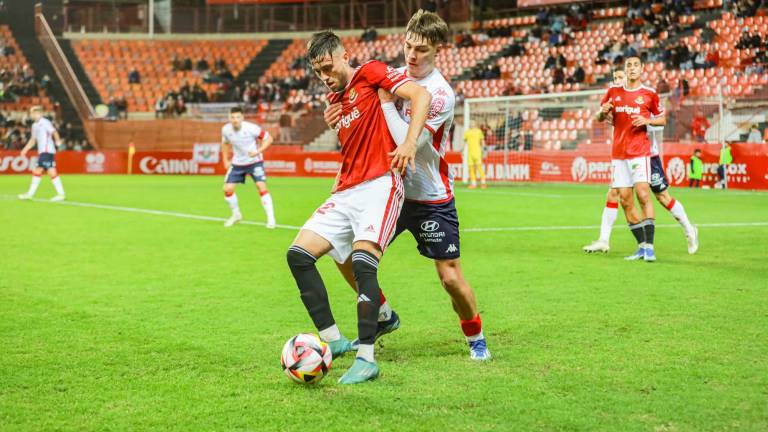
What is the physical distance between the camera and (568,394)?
14.9 ft

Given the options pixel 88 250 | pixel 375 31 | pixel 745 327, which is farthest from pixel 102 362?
pixel 375 31

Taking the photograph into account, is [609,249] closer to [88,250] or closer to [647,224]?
[647,224]

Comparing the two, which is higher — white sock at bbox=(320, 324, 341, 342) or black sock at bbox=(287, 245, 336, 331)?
black sock at bbox=(287, 245, 336, 331)

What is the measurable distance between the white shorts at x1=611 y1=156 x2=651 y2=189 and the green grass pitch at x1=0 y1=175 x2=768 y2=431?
918mm

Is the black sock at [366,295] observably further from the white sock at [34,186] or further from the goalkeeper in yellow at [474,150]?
the goalkeeper in yellow at [474,150]

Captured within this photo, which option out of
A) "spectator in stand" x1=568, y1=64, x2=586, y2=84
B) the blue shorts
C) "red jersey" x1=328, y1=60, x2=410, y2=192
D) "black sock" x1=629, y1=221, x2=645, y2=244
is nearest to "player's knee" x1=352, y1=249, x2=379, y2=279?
"red jersey" x1=328, y1=60, x2=410, y2=192

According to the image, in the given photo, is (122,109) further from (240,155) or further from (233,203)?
(233,203)

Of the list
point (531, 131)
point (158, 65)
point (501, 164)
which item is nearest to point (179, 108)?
point (158, 65)

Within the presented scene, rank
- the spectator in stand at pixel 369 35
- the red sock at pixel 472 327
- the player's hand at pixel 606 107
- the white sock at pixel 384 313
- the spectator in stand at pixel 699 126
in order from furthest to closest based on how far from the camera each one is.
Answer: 1. the spectator in stand at pixel 369 35
2. the spectator in stand at pixel 699 126
3. the player's hand at pixel 606 107
4. the white sock at pixel 384 313
5. the red sock at pixel 472 327

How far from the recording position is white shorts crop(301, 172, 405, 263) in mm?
5113

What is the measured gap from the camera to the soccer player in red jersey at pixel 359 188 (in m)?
5.01

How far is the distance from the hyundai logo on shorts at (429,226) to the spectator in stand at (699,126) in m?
23.4

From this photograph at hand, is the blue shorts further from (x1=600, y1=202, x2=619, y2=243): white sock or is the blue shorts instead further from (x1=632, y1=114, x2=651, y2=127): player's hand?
(x1=632, y1=114, x2=651, y2=127): player's hand

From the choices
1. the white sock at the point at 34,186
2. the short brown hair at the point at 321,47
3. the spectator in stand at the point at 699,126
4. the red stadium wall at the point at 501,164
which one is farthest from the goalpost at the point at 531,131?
the short brown hair at the point at 321,47
